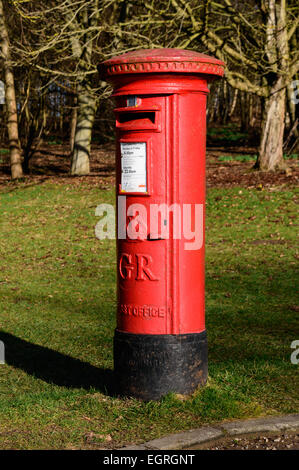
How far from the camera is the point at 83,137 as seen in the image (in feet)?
63.2

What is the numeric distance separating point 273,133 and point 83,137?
17.6ft

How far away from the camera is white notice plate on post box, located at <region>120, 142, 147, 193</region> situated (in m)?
4.98

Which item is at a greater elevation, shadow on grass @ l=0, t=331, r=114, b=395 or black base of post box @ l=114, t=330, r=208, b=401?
black base of post box @ l=114, t=330, r=208, b=401

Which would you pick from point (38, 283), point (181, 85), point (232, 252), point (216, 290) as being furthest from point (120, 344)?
point (232, 252)

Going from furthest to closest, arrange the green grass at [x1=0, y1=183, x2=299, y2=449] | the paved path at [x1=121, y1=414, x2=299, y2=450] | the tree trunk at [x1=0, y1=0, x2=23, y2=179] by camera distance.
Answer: the tree trunk at [x1=0, y1=0, x2=23, y2=179], the green grass at [x1=0, y1=183, x2=299, y2=449], the paved path at [x1=121, y1=414, x2=299, y2=450]

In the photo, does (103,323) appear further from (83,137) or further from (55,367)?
(83,137)

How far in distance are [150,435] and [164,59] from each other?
8.14 ft

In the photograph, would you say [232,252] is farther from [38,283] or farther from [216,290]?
[38,283]

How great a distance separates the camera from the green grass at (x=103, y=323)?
4746 millimetres

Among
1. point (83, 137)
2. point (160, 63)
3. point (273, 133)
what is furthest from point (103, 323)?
point (83, 137)

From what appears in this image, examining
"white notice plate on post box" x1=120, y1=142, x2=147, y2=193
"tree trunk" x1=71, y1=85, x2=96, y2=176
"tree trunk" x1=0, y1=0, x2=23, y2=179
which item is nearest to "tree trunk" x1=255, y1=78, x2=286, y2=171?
"tree trunk" x1=71, y1=85, x2=96, y2=176

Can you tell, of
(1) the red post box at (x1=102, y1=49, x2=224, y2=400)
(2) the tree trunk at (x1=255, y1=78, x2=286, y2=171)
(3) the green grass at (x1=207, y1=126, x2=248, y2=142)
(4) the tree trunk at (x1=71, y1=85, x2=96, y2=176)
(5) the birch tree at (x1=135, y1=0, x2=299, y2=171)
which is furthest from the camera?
(3) the green grass at (x1=207, y1=126, x2=248, y2=142)

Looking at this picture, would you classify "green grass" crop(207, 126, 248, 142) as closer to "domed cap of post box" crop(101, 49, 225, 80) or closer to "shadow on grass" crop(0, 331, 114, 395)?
"shadow on grass" crop(0, 331, 114, 395)

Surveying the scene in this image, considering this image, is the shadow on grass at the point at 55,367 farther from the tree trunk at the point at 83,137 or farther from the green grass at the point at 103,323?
the tree trunk at the point at 83,137
